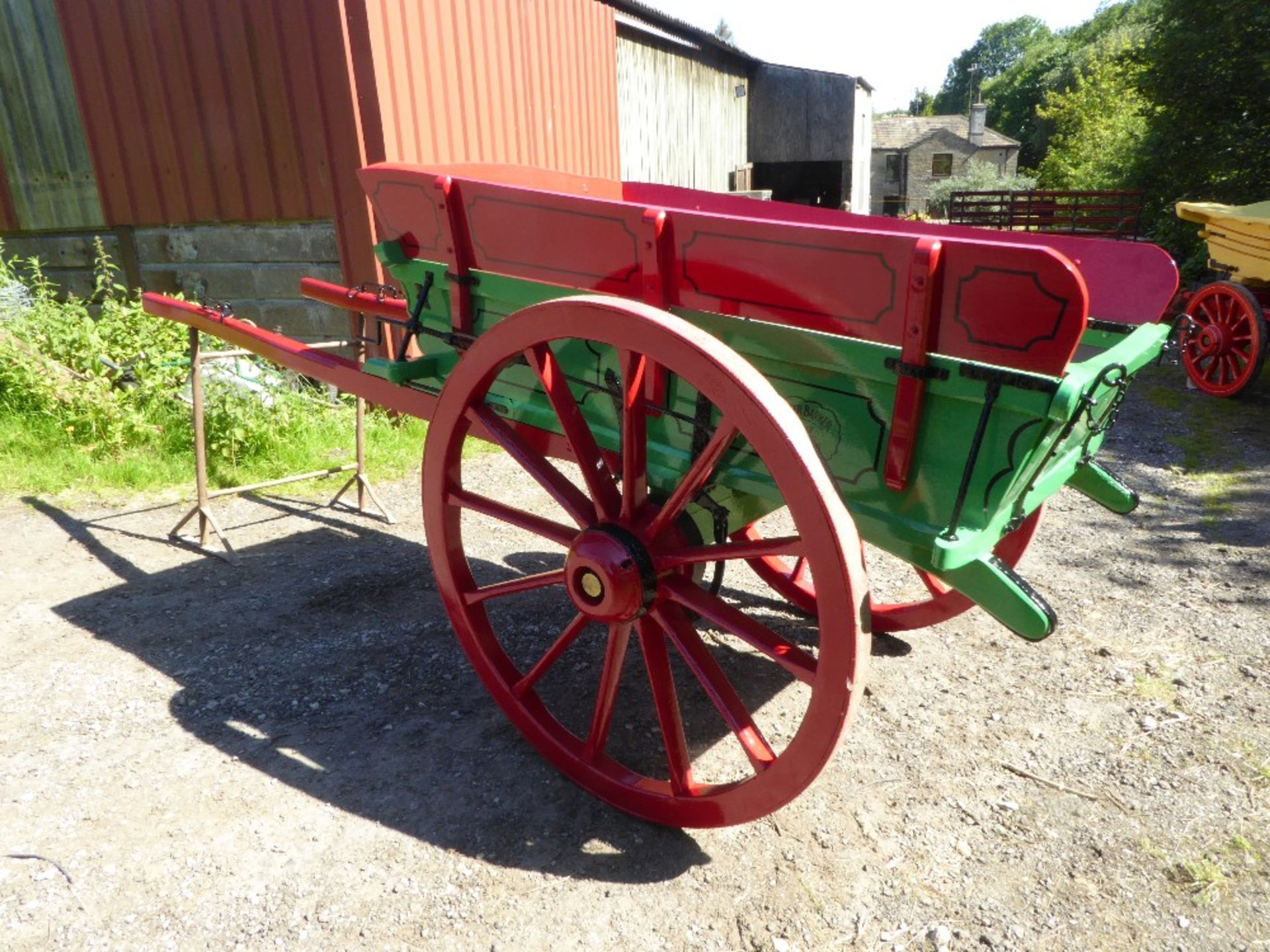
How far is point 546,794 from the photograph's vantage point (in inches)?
100

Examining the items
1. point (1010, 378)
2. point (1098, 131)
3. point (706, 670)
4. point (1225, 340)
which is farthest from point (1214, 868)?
point (1098, 131)

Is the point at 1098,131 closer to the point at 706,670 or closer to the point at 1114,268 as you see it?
the point at 1114,268

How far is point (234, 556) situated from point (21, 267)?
4.76 m

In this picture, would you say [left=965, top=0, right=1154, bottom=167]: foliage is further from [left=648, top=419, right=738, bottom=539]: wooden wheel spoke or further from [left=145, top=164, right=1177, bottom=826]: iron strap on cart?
[left=648, top=419, right=738, bottom=539]: wooden wheel spoke

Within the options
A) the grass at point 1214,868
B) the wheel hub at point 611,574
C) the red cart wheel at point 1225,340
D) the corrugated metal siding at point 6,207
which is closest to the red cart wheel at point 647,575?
the wheel hub at point 611,574

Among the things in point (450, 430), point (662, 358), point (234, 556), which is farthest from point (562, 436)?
point (234, 556)

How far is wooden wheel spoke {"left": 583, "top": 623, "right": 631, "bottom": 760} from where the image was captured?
2.30 meters

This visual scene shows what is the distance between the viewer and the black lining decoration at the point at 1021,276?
1.58 m

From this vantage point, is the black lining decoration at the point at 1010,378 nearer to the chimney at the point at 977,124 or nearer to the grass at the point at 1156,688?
the grass at the point at 1156,688

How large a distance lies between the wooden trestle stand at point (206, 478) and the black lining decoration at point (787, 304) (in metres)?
1.91

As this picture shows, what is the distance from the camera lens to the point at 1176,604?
11.8 ft

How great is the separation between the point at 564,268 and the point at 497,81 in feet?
15.6

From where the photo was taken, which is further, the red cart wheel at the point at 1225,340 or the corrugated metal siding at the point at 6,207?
the corrugated metal siding at the point at 6,207

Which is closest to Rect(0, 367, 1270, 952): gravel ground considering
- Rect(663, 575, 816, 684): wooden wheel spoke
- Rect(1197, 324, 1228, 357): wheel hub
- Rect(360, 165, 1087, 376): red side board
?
Rect(663, 575, 816, 684): wooden wheel spoke
